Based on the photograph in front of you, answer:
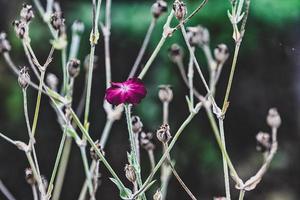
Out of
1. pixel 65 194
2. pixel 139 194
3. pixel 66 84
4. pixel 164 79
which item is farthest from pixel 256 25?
pixel 139 194

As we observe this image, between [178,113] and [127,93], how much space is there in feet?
4.56

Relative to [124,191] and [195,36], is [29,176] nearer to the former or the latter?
[124,191]

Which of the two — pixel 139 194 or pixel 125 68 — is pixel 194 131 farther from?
pixel 139 194


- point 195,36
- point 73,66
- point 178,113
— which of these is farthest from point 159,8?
point 178,113

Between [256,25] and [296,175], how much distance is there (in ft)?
2.01

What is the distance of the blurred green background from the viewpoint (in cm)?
211

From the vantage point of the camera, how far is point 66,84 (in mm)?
949

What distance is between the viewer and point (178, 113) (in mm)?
2195

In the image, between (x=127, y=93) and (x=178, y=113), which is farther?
(x=178, y=113)

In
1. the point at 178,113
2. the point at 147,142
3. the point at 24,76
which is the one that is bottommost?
the point at 178,113

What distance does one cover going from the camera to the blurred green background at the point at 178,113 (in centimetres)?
211

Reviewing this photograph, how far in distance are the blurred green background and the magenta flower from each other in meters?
1.21

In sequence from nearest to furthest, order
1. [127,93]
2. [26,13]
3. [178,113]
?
1. [127,93]
2. [26,13]
3. [178,113]

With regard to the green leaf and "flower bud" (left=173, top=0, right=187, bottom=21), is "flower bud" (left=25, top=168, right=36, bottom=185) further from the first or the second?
"flower bud" (left=173, top=0, right=187, bottom=21)
